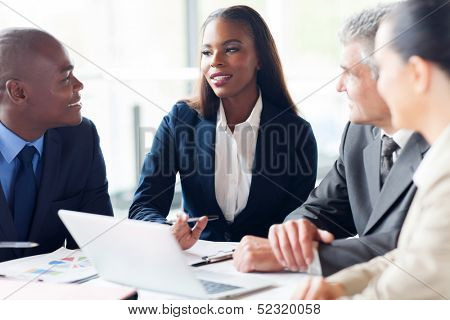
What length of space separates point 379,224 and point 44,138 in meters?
0.47

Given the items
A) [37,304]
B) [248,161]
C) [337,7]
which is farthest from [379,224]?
[337,7]

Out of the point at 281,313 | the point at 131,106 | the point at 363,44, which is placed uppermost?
the point at 363,44

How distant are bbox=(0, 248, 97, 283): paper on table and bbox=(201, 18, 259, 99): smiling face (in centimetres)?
32

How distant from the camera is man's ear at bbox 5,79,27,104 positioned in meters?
0.89

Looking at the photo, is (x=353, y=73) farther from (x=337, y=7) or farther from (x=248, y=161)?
(x=337, y=7)

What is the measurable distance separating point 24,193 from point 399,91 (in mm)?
534

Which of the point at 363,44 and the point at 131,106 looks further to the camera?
the point at 131,106

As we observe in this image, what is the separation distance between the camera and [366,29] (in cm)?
78

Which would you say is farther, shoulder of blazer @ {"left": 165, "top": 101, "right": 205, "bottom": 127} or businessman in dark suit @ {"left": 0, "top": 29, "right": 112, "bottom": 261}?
shoulder of blazer @ {"left": 165, "top": 101, "right": 205, "bottom": 127}

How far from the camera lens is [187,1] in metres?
1.17

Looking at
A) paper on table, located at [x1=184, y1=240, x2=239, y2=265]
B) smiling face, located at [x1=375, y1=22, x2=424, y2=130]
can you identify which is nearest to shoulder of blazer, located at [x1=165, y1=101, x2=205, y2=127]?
paper on table, located at [x1=184, y1=240, x2=239, y2=265]

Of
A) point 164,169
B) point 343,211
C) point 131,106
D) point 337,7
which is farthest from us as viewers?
point 131,106

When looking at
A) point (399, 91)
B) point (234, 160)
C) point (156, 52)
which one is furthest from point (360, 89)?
point (156, 52)

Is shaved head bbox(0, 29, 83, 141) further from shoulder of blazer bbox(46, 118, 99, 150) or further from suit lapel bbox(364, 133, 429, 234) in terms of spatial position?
suit lapel bbox(364, 133, 429, 234)
